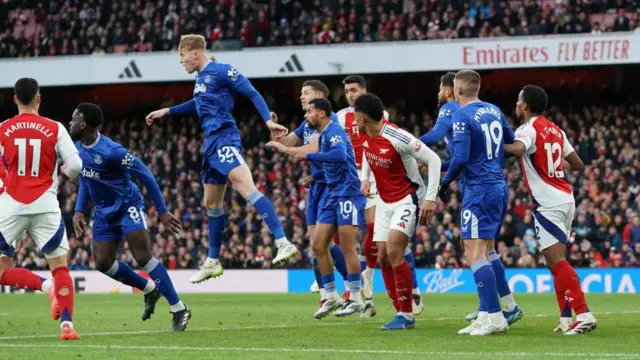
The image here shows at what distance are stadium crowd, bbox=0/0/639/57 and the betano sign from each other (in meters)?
0.45

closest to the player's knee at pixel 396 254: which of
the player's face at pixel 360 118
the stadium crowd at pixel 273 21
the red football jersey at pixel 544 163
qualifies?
the player's face at pixel 360 118

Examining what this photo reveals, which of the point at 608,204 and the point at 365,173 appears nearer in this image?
the point at 365,173

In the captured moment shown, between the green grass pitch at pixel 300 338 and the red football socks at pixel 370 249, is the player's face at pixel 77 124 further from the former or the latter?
the red football socks at pixel 370 249

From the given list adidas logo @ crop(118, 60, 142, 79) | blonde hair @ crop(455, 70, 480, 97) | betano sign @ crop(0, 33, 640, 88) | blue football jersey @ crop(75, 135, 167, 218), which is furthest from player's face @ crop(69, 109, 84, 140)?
adidas logo @ crop(118, 60, 142, 79)

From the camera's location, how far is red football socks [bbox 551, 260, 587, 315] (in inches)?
422

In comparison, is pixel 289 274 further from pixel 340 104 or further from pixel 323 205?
pixel 323 205

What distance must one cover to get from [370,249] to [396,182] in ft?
10.2

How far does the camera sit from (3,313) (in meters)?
16.2

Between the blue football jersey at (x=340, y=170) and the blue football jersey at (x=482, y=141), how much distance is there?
2.52m

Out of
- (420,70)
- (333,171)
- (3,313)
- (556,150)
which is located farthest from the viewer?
(420,70)

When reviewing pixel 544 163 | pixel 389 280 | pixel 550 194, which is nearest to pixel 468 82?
pixel 544 163

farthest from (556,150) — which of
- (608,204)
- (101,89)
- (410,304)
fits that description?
(101,89)

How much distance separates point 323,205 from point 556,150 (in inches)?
139

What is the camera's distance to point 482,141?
10.8 m
